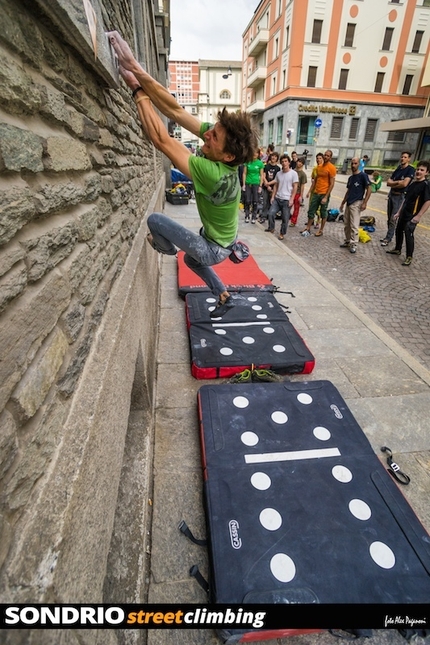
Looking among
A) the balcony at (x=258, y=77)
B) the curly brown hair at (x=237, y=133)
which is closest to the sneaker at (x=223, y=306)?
the curly brown hair at (x=237, y=133)

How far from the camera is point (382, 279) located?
639 cm

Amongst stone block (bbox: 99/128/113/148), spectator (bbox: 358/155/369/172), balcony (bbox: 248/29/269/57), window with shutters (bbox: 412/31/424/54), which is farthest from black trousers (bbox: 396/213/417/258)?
balcony (bbox: 248/29/269/57)

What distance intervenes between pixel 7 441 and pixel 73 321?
0.60 meters

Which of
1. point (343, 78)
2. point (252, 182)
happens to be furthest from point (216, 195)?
point (343, 78)

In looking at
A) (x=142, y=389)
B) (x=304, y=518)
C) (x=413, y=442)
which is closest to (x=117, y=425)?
(x=142, y=389)

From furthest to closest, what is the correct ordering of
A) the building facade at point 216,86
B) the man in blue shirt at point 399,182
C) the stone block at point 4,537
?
the building facade at point 216,86 → the man in blue shirt at point 399,182 → the stone block at point 4,537

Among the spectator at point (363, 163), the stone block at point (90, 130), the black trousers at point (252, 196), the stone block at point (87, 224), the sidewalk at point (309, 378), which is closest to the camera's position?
the stone block at point (87, 224)

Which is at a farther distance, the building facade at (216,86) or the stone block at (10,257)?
the building facade at (216,86)

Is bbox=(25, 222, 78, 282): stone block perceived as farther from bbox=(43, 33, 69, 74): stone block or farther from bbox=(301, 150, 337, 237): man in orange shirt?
bbox=(301, 150, 337, 237): man in orange shirt

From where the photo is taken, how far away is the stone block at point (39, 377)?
0.90m

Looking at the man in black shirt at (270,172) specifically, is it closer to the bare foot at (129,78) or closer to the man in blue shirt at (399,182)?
the man in blue shirt at (399,182)

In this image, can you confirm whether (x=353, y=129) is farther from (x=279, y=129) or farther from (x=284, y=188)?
(x=284, y=188)

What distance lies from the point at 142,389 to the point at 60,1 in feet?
7.46

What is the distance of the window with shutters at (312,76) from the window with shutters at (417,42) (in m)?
9.40
